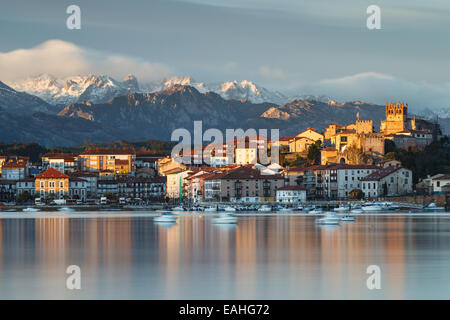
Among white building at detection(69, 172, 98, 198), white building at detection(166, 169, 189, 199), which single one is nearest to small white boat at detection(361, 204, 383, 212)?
white building at detection(166, 169, 189, 199)

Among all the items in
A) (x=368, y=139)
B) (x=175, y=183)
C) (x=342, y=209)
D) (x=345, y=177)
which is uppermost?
(x=368, y=139)

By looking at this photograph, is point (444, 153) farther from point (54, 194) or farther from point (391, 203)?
point (54, 194)

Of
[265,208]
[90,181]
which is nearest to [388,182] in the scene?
[265,208]

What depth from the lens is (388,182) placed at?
89.9 meters

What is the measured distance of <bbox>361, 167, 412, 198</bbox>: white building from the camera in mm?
89750

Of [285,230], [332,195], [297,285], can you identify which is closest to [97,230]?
[285,230]

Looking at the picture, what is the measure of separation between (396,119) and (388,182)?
21858 millimetres

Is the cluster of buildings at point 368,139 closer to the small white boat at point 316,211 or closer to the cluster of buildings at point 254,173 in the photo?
the cluster of buildings at point 254,173

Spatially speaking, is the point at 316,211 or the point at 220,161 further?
the point at 220,161

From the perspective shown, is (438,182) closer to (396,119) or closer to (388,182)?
(388,182)

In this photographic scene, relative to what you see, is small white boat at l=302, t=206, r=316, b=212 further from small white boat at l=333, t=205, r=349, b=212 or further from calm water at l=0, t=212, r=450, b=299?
calm water at l=0, t=212, r=450, b=299
